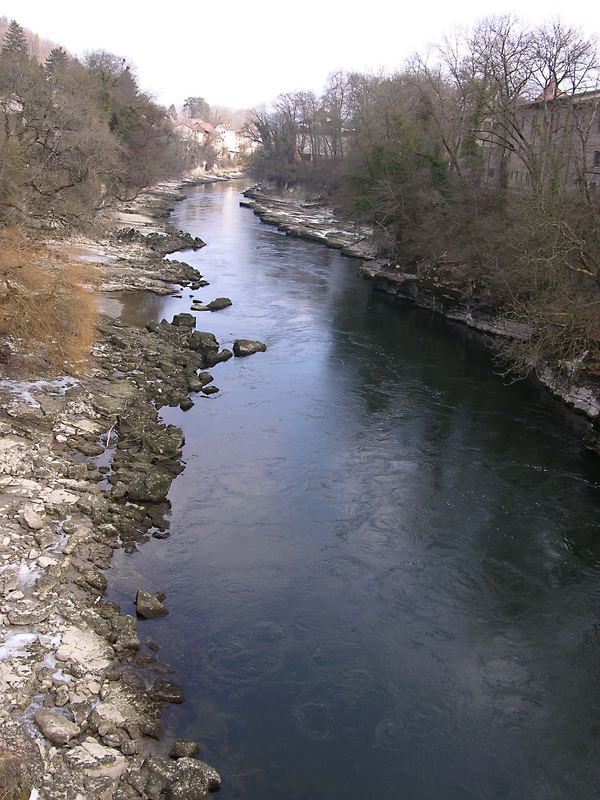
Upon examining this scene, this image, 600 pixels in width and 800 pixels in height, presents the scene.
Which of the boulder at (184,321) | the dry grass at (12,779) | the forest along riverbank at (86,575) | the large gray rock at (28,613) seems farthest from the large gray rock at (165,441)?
the boulder at (184,321)

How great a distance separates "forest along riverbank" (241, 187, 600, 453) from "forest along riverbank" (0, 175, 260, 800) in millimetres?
9716

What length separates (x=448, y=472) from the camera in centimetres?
1365

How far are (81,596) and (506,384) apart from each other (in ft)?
45.2

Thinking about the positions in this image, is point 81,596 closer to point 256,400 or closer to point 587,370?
point 256,400

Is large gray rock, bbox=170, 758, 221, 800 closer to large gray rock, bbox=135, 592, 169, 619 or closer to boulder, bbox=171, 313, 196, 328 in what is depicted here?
large gray rock, bbox=135, 592, 169, 619

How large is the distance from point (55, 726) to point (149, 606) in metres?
2.36

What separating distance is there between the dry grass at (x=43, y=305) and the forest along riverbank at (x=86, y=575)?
2.76 feet

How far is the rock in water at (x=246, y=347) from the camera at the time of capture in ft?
66.5

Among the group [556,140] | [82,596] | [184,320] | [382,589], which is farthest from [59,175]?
[382,589]

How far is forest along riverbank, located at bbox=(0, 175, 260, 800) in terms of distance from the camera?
6.64 meters

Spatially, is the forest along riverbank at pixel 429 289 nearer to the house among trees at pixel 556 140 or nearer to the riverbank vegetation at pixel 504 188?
the riverbank vegetation at pixel 504 188

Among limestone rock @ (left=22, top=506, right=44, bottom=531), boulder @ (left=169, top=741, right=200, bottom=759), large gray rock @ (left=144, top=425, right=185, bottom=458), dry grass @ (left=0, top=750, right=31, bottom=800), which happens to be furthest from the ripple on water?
large gray rock @ (left=144, top=425, right=185, bottom=458)

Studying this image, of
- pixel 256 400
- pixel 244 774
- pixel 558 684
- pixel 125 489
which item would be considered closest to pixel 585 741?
pixel 558 684

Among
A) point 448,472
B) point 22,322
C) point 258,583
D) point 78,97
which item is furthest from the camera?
point 78,97
